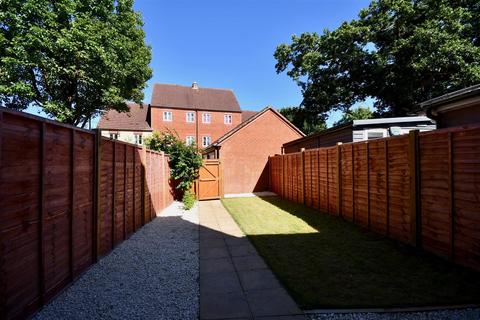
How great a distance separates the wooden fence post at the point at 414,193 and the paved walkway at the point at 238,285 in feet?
11.0

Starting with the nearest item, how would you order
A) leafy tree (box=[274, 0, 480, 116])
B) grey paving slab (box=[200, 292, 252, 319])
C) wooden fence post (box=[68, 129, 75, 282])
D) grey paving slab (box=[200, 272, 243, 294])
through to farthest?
grey paving slab (box=[200, 292, 252, 319])
grey paving slab (box=[200, 272, 243, 294])
wooden fence post (box=[68, 129, 75, 282])
leafy tree (box=[274, 0, 480, 116])

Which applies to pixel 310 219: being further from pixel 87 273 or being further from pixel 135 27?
pixel 135 27

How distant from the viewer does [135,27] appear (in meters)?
18.0

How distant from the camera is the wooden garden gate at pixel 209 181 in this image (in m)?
15.2

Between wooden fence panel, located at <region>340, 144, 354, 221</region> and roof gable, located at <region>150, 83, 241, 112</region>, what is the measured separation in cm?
2921

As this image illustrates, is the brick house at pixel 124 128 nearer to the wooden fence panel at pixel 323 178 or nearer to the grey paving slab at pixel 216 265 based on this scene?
the wooden fence panel at pixel 323 178

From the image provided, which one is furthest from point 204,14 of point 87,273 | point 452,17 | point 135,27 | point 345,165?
point 452,17

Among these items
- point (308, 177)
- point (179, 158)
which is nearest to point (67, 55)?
point (179, 158)

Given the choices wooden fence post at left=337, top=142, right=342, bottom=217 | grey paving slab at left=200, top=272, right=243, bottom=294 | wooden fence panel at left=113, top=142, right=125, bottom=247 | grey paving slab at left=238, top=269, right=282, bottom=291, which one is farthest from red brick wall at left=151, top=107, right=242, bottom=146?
grey paving slab at left=238, top=269, right=282, bottom=291

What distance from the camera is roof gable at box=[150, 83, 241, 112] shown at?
3448 cm

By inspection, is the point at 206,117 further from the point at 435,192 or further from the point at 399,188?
the point at 435,192

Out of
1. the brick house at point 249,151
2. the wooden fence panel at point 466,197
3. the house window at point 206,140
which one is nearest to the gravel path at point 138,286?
the wooden fence panel at point 466,197

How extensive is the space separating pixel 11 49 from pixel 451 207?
56.4 feet

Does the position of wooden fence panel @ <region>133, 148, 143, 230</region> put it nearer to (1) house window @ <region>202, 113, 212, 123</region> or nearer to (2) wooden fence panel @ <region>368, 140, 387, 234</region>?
(2) wooden fence panel @ <region>368, 140, 387, 234</region>
